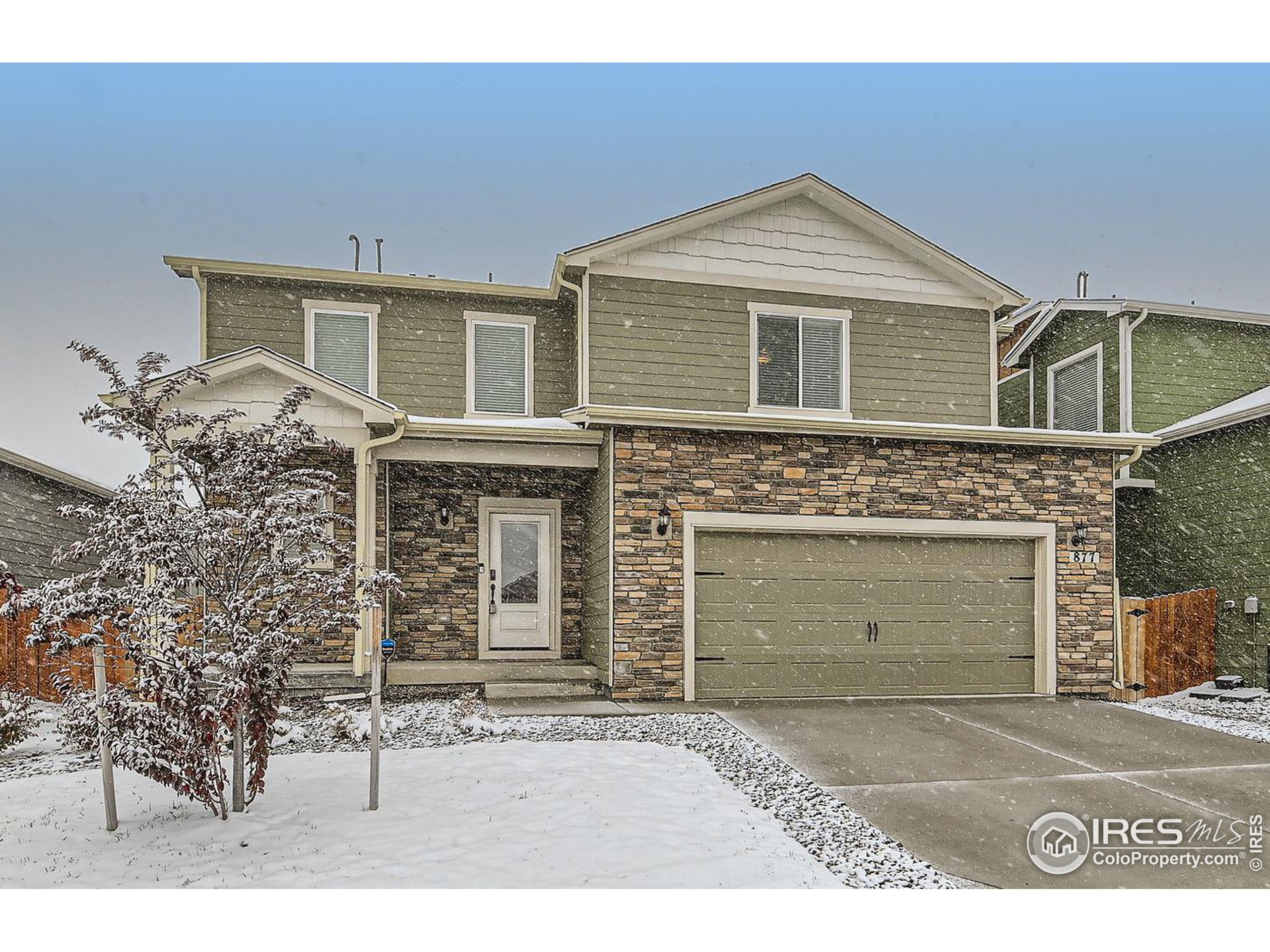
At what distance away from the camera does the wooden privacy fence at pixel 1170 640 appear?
28.6 feet

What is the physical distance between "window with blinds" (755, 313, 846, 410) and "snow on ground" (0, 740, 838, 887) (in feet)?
17.2

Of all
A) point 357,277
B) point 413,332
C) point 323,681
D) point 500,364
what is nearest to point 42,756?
point 323,681

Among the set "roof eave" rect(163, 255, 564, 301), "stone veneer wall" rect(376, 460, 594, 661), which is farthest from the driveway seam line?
"roof eave" rect(163, 255, 564, 301)

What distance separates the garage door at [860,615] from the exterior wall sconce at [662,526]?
372 millimetres

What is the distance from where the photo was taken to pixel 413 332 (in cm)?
1021

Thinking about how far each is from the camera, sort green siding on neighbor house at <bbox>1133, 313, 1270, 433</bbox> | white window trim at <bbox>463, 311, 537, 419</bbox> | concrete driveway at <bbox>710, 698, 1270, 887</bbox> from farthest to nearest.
Result: 1. green siding on neighbor house at <bbox>1133, 313, 1270, 433</bbox>
2. white window trim at <bbox>463, 311, 537, 419</bbox>
3. concrete driveway at <bbox>710, 698, 1270, 887</bbox>

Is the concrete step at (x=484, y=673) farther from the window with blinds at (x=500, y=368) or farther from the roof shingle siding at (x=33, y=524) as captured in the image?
the roof shingle siding at (x=33, y=524)

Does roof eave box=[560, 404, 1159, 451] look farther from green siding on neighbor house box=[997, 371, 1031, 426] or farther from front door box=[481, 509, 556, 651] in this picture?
green siding on neighbor house box=[997, 371, 1031, 426]

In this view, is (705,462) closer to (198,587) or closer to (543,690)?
(543,690)

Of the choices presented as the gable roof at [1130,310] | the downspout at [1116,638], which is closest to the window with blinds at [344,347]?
the gable roof at [1130,310]

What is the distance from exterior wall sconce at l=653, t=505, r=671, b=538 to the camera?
25.8ft

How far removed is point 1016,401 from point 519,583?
30.2ft

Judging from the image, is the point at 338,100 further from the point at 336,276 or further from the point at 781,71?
the point at 781,71
